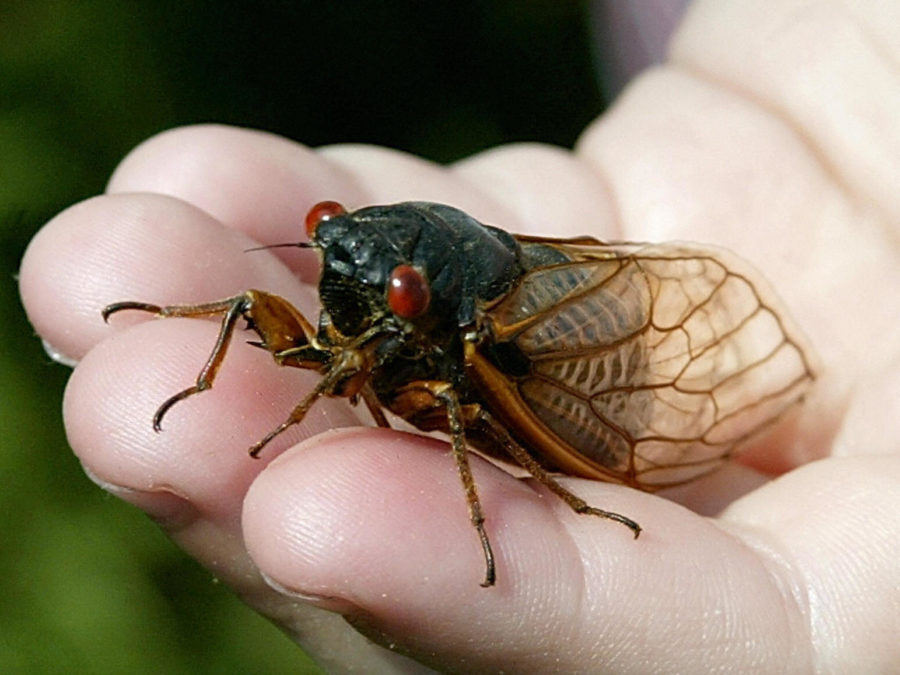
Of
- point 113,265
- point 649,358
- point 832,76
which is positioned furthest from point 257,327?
point 832,76

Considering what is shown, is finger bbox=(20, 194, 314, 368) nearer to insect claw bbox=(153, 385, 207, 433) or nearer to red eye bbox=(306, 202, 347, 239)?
red eye bbox=(306, 202, 347, 239)

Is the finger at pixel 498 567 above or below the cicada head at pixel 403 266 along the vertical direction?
below

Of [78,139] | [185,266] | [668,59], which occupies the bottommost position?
[78,139]

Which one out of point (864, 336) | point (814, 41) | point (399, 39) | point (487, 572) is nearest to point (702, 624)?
point (487, 572)

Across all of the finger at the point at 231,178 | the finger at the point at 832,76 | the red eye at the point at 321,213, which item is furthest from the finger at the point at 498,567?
the finger at the point at 832,76

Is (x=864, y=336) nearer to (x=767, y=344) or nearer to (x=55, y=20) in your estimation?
(x=767, y=344)

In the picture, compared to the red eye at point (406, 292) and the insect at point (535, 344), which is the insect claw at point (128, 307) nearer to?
the insect at point (535, 344)

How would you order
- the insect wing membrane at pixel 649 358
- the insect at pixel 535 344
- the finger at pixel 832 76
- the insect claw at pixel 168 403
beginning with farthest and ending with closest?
the finger at pixel 832 76, the insect wing membrane at pixel 649 358, the insect at pixel 535 344, the insect claw at pixel 168 403
